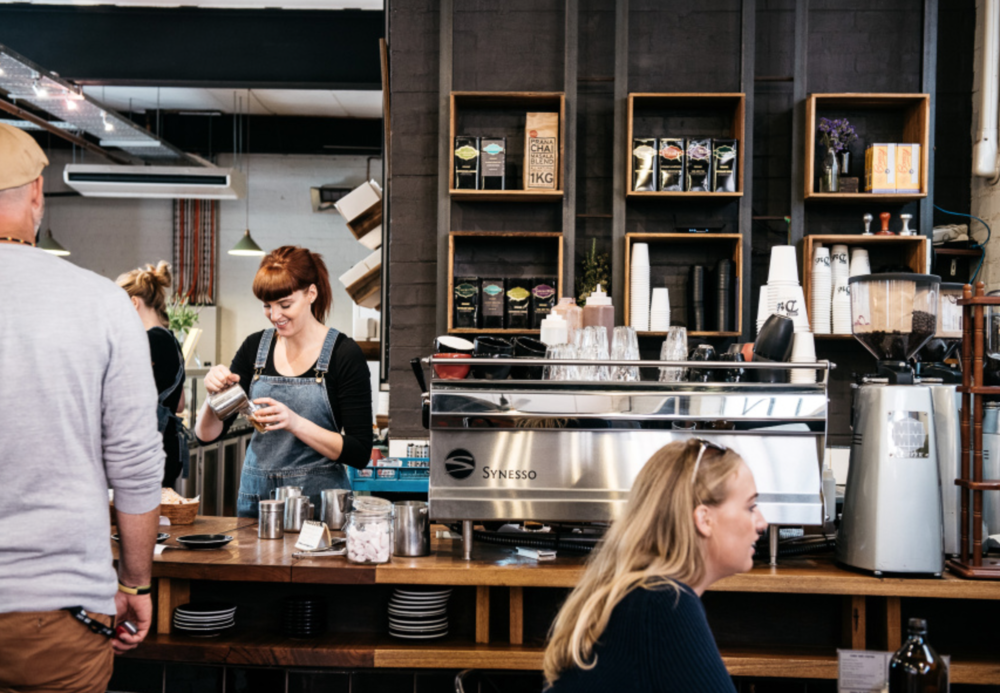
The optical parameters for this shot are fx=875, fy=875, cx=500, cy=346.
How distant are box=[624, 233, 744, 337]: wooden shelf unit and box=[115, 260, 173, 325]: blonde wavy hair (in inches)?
82.5

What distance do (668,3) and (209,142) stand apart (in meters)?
5.97

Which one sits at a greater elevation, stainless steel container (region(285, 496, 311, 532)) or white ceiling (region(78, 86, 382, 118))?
white ceiling (region(78, 86, 382, 118))

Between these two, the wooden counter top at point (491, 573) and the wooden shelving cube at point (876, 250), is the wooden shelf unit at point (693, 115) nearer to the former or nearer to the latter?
the wooden shelving cube at point (876, 250)

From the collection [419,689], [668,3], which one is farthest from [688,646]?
[668,3]

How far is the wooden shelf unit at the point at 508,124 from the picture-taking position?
4.08m

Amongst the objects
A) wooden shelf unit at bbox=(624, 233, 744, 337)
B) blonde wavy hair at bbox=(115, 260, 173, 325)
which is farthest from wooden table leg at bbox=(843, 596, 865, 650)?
blonde wavy hair at bbox=(115, 260, 173, 325)

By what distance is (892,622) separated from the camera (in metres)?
2.02

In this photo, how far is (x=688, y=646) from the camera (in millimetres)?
1207

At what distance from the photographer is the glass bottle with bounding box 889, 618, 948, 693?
1499 millimetres

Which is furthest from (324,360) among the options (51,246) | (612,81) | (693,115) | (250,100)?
(51,246)

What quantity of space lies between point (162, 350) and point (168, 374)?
0.39ft

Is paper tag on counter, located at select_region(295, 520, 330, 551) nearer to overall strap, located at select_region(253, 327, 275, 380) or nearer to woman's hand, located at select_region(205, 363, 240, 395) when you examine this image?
woman's hand, located at select_region(205, 363, 240, 395)

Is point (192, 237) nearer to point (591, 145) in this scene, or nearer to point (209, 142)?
point (209, 142)

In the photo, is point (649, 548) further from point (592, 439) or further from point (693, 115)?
point (693, 115)
